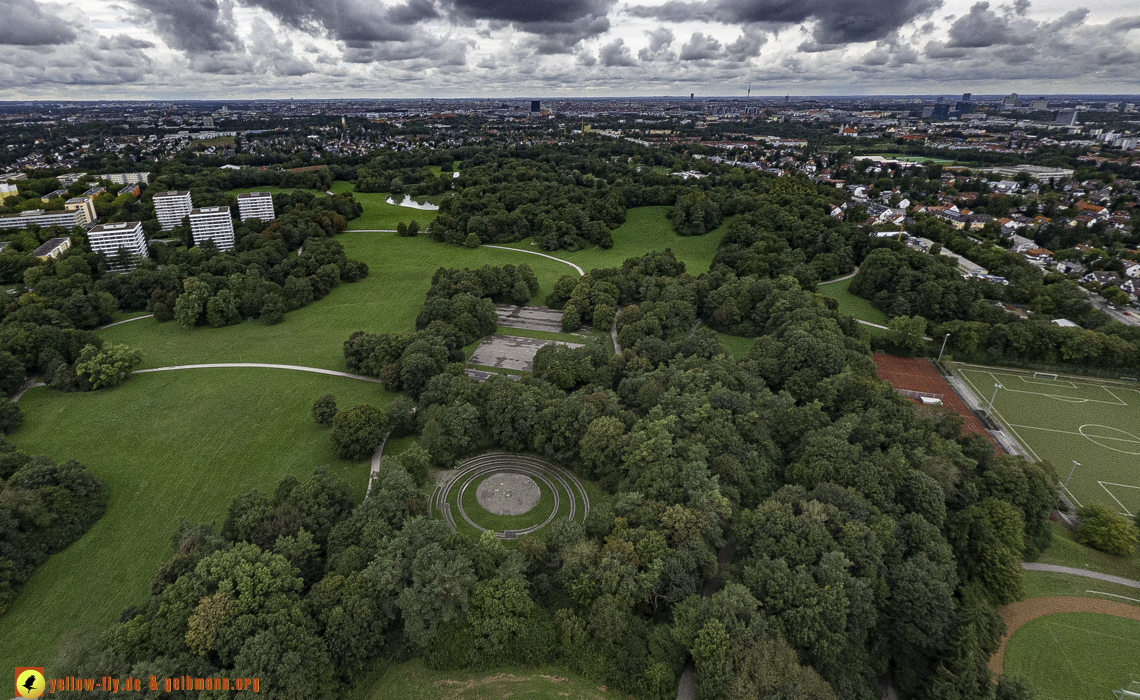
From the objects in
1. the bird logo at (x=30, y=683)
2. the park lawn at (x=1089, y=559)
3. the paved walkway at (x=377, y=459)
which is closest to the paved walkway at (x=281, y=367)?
the paved walkway at (x=377, y=459)

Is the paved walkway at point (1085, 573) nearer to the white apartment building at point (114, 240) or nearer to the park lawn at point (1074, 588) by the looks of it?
the park lawn at point (1074, 588)

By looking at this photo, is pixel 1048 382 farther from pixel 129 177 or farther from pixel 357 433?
pixel 129 177

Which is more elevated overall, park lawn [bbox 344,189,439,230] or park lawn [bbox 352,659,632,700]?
park lawn [bbox 344,189,439,230]

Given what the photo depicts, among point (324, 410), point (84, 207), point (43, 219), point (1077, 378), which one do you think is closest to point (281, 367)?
point (324, 410)

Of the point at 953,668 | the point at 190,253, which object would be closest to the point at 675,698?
the point at 953,668

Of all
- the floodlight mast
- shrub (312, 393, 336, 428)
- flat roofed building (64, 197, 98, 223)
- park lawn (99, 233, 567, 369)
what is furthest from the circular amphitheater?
flat roofed building (64, 197, 98, 223)

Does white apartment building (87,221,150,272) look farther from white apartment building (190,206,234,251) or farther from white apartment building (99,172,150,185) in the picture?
white apartment building (99,172,150,185)

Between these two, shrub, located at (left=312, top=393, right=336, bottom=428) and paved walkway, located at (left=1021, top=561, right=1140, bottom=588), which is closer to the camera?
paved walkway, located at (left=1021, top=561, right=1140, bottom=588)
